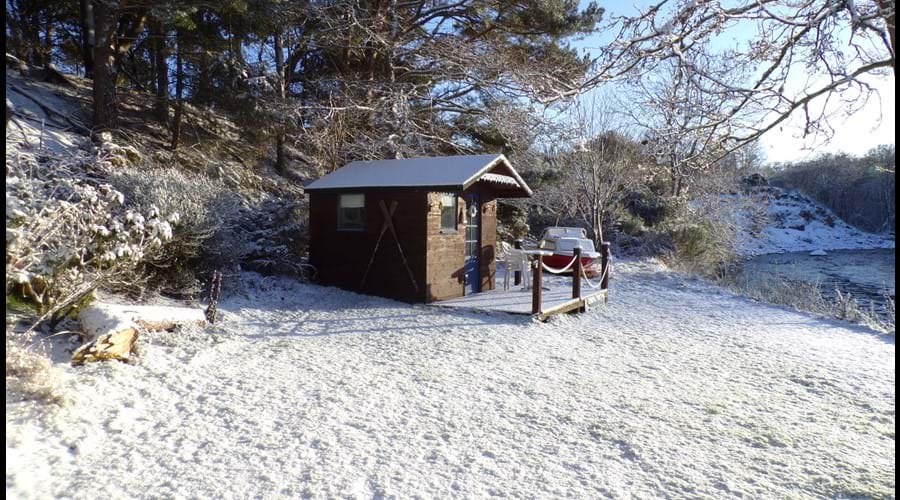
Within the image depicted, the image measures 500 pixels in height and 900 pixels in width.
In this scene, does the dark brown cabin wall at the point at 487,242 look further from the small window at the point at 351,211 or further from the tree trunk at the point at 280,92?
the tree trunk at the point at 280,92

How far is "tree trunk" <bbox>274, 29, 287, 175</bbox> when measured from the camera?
1257 centimetres

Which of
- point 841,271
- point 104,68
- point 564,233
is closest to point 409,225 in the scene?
point 104,68

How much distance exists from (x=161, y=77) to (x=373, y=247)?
29.5ft

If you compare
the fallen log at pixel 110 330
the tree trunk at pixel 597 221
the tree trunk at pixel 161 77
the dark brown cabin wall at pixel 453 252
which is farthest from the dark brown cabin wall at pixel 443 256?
the tree trunk at pixel 597 221

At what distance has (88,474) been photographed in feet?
9.61

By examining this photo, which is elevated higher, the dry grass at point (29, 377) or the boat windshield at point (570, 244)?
the boat windshield at point (570, 244)

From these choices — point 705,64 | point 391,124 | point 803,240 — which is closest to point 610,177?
point 391,124

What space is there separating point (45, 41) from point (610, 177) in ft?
59.1

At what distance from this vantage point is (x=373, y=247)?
8922 mm

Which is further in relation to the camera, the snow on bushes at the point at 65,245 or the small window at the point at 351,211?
the small window at the point at 351,211

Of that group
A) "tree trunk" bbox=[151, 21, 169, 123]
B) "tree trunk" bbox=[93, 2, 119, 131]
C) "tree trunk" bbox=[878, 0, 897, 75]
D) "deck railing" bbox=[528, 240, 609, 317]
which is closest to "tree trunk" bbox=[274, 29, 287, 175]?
"tree trunk" bbox=[151, 21, 169, 123]

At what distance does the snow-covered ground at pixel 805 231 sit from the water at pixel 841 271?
1.50 m

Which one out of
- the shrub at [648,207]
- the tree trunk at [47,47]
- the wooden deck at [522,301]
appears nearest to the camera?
the wooden deck at [522,301]

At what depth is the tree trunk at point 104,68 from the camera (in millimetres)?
10367
